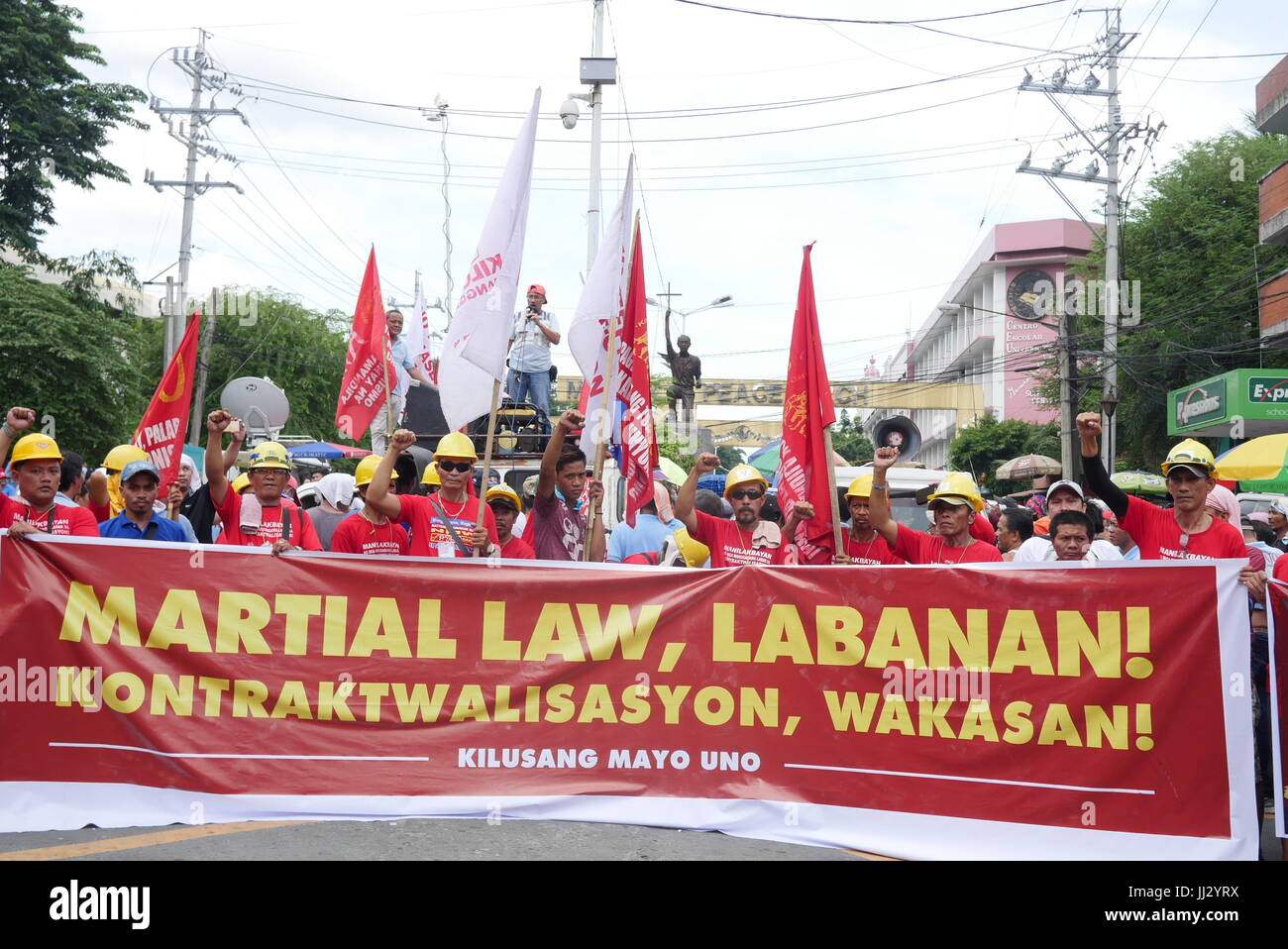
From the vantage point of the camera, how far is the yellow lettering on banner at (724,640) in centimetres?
577

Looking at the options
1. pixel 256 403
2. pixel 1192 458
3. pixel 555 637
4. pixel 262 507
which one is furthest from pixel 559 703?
pixel 256 403

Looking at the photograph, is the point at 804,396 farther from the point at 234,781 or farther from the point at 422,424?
the point at 422,424

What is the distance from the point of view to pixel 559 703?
574 centimetres

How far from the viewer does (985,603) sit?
5605 mm

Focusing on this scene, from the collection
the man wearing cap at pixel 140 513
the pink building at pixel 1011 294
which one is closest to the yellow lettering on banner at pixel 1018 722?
the man wearing cap at pixel 140 513

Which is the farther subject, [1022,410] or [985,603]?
[1022,410]

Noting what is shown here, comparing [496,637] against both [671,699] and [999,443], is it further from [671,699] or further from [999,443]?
[999,443]

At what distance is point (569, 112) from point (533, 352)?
22.9ft

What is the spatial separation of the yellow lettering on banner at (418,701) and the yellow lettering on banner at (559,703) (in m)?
0.49

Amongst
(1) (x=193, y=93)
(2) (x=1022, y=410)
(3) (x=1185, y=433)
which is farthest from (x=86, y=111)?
(2) (x=1022, y=410)

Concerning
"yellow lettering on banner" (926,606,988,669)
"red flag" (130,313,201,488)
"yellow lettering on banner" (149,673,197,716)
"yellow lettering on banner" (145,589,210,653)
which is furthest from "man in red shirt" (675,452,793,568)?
"red flag" (130,313,201,488)

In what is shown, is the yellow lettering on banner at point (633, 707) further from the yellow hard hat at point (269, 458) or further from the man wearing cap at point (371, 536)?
the yellow hard hat at point (269, 458)

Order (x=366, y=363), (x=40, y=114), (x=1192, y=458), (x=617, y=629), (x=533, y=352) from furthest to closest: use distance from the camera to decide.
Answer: (x=40, y=114) < (x=533, y=352) < (x=366, y=363) < (x=1192, y=458) < (x=617, y=629)
